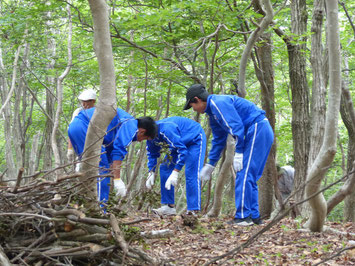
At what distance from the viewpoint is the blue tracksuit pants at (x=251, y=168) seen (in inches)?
207

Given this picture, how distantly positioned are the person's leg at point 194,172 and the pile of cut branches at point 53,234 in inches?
140

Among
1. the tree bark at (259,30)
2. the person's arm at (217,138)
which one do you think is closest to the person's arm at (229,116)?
the person's arm at (217,138)

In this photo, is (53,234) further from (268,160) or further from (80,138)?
(268,160)

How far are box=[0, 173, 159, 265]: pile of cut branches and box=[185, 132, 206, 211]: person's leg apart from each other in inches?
140

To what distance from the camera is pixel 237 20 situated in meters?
6.59

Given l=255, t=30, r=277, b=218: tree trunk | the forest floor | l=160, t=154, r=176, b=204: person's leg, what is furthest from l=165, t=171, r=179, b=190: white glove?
l=255, t=30, r=277, b=218: tree trunk

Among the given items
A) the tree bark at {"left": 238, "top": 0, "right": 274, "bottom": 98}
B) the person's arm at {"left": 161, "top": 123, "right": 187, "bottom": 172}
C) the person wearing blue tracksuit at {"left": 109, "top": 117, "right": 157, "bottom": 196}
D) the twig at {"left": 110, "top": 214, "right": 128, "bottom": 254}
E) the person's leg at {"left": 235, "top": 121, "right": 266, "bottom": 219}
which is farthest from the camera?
the person's arm at {"left": 161, "top": 123, "right": 187, "bottom": 172}

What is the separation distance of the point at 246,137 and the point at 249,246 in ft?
5.79

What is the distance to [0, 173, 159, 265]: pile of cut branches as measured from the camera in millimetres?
2582

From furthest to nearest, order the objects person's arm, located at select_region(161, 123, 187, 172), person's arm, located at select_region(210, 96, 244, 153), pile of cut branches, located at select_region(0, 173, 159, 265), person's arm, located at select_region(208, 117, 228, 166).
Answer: person's arm, located at select_region(161, 123, 187, 172), person's arm, located at select_region(208, 117, 228, 166), person's arm, located at select_region(210, 96, 244, 153), pile of cut branches, located at select_region(0, 173, 159, 265)

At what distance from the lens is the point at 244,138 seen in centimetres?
556

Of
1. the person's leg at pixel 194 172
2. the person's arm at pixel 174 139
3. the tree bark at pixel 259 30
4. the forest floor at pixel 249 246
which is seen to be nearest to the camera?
the forest floor at pixel 249 246

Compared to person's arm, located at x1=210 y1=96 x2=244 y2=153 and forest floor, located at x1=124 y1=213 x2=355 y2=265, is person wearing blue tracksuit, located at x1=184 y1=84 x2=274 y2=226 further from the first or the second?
forest floor, located at x1=124 y1=213 x2=355 y2=265

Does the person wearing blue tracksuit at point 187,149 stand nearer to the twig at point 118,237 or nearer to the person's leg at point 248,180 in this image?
the person's leg at point 248,180
